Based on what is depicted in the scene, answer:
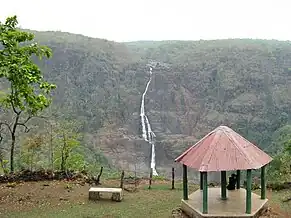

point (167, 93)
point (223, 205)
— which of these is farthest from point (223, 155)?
point (167, 93)

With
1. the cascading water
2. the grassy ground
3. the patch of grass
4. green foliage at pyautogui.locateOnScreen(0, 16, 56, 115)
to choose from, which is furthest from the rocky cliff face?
green foliage at pyautogui.locateOnScreen(0, 16, 56, 115)

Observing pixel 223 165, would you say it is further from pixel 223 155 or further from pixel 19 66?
pixel 19 66

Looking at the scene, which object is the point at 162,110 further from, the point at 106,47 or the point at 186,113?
the point at 106,47

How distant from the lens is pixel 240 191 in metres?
14.6

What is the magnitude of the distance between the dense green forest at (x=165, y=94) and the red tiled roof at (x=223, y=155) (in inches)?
1140

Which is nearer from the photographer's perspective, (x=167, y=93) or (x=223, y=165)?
(x=223, y=165)

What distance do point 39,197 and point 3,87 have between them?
31167 mm

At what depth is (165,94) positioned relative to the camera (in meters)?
62.5

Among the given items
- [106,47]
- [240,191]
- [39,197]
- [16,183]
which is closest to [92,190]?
[39,197]

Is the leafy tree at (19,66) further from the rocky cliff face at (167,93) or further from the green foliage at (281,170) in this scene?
the rocky cliff face at (167,93)

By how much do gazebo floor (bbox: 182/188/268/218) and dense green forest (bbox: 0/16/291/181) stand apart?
27.7 m

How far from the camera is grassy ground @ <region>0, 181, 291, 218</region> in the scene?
13336 millimetres

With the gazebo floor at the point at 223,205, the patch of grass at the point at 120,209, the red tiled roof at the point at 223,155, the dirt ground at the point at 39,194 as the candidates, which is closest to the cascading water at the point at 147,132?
the dirt ground at the point at 39,194

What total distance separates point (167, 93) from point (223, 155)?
167 feet
